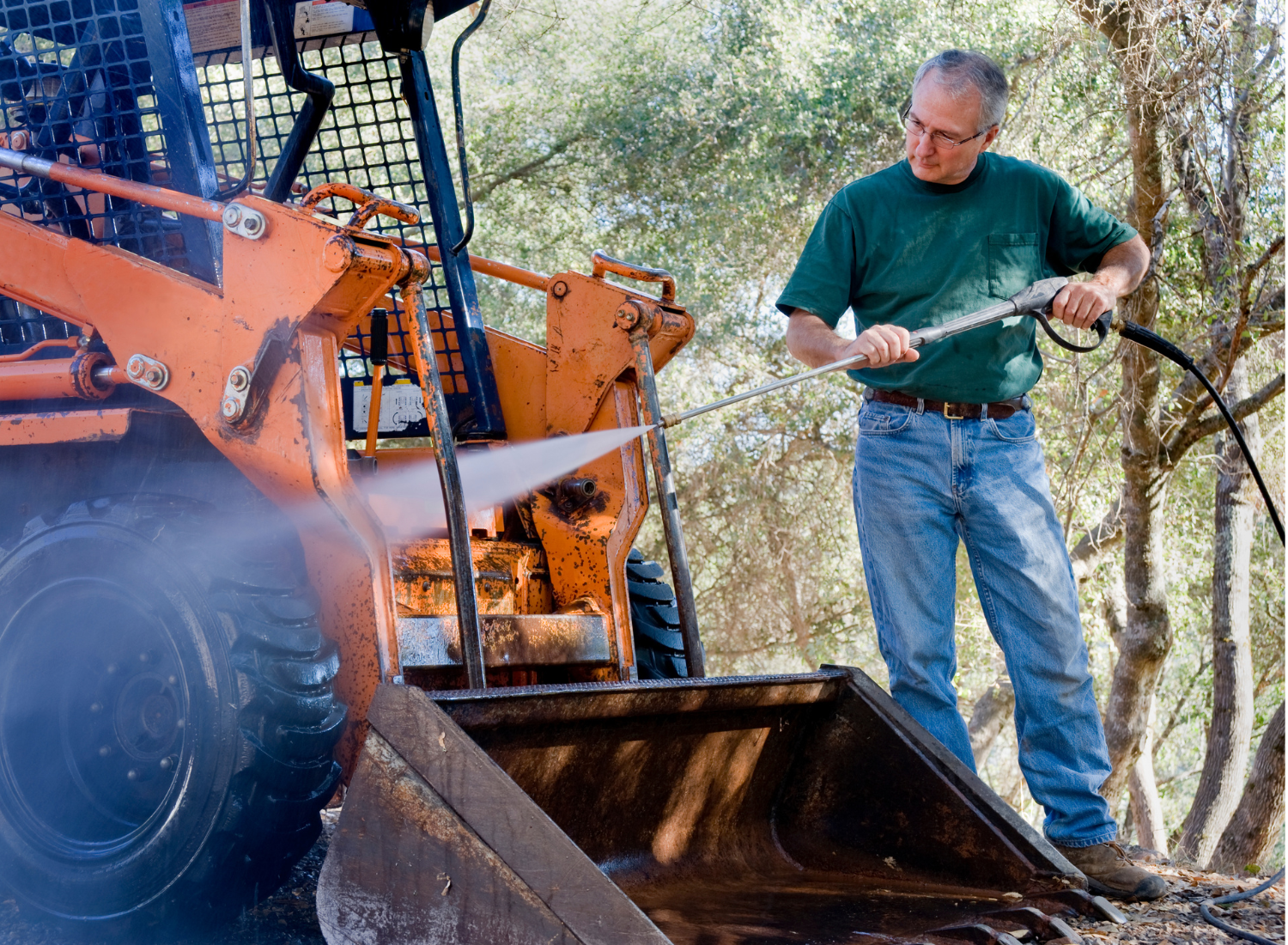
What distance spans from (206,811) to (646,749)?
3.26 feet

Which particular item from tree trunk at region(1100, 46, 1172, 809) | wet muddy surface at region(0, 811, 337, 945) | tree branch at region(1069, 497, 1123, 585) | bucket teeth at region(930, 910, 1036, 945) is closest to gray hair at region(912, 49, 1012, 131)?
bucket teeth at region(930, 910, 1036, 945)

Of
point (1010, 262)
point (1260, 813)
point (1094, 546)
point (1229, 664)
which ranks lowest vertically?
point (1260, 813)

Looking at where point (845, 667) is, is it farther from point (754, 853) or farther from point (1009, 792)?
point (1009, 792)

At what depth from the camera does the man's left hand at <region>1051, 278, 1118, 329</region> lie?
3232 mm

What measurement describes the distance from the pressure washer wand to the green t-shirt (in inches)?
4.0

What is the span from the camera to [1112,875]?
3.19m

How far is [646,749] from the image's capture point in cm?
301

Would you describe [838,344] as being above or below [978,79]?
below

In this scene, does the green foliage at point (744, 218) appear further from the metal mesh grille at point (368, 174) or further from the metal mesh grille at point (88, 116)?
the metal mesh grille at point (88, 116)

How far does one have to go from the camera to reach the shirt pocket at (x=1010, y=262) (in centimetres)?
344

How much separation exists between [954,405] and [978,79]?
86 cm

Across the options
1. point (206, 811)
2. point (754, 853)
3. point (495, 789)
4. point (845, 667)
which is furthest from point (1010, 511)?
point (206, 811)

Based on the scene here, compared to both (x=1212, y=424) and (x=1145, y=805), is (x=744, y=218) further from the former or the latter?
(x=1145, y=805)

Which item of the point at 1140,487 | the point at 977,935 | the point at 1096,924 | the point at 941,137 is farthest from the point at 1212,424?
the point at 977,935
